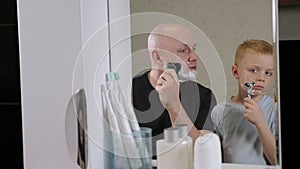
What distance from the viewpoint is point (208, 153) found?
37.5 inches

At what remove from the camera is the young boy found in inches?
36.5

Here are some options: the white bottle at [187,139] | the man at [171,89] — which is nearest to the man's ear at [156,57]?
the man at [171,89]

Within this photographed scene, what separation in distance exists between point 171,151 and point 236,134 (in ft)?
0.52

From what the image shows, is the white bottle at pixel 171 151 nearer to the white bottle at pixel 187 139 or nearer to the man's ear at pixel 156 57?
the white bottle at pixel 187 139

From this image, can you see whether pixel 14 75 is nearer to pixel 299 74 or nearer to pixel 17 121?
A: pixel 17 121

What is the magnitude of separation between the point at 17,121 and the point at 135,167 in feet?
1.10

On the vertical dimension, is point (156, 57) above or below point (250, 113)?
above

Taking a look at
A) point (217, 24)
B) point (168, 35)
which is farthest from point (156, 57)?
point (217, 24)

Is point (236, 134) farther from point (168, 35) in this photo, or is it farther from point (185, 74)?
point (168, 35)

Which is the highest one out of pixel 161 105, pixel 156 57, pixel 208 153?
pixel 156 57

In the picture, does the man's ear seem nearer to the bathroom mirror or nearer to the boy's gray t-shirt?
the bathroom mirror

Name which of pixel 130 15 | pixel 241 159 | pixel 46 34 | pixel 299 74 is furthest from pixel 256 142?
pixel 46 34

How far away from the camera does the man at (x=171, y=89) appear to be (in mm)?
989

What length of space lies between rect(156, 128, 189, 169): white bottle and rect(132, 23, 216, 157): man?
0.07 feet
